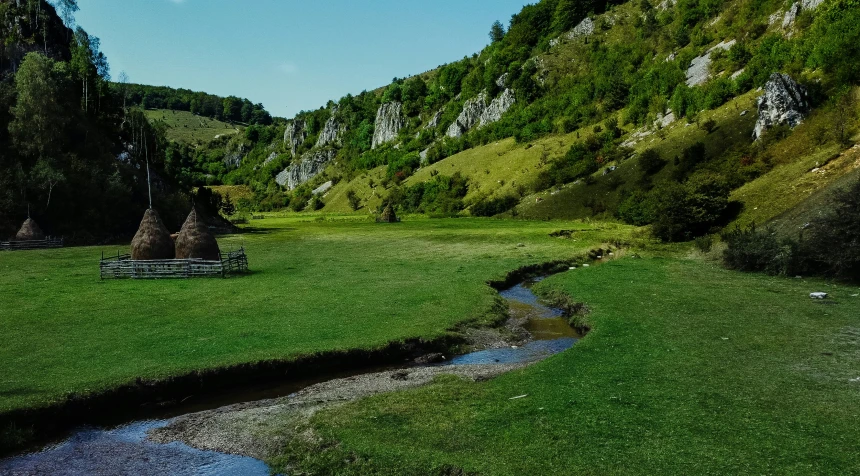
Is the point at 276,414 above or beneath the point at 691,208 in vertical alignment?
beneath

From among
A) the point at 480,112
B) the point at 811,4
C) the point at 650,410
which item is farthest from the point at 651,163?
the point at 480,112

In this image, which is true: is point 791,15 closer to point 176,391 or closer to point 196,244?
point 196,244

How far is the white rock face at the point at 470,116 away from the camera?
15812 centimetres

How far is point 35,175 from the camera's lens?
198 feet

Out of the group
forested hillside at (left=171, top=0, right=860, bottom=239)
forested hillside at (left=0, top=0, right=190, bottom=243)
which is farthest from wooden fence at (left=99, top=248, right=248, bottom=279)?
forested hillside at (left=171, top=0, right=860, bottom=239)

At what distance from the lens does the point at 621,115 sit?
349 feet

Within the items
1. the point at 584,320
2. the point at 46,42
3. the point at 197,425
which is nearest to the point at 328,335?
the point at 197,425

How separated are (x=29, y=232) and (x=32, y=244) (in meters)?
1.92

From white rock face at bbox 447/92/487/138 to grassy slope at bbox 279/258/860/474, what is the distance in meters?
143

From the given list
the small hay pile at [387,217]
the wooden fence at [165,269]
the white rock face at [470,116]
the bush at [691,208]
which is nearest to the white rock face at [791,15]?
the bush at [691,208]

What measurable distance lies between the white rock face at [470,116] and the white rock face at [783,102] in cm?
10173

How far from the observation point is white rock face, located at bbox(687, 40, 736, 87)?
8963 cm

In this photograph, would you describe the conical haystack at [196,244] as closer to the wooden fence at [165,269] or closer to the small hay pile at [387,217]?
the wooden fence at [165,269]

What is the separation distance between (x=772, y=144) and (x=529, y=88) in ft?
305
